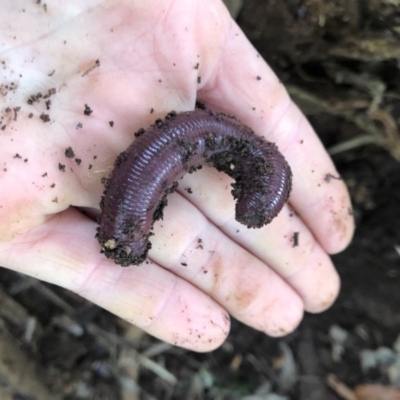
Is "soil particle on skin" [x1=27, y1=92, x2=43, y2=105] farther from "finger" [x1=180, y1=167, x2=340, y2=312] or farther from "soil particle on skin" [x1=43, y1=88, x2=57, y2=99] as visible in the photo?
"finger" [x1=180, y1=167, x2=340, y2=312]

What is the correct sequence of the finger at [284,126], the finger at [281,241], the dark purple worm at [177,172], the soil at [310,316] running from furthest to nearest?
the soil at [310,316] < the finger at [281,241] < the finger at [284,126] < the dark purple worm at [177,172]

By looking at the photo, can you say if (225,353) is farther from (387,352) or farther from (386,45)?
(386,45)

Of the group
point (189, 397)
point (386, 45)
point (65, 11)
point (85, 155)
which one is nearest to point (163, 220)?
point (85, 155)

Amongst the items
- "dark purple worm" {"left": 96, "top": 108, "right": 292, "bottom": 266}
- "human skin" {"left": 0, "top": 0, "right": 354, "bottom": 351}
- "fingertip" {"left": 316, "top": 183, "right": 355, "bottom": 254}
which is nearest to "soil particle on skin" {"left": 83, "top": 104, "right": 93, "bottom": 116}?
"human skin" {"left": 0, "top": 0, "right": 354, "bottom": 351}

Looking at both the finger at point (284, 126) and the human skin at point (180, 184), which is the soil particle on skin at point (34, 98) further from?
the finger at point (284, 126)

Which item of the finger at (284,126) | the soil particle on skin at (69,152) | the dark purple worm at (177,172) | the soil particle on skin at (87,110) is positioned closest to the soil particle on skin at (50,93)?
the soil particle on skin at (87,110)

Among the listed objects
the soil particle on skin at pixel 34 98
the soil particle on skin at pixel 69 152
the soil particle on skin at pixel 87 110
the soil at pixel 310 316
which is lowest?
the soil at pixel 310 316
